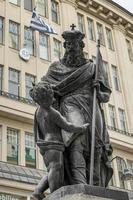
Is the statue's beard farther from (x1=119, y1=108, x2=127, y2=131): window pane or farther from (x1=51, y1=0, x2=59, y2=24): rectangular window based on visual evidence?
(x1=119, y1=108, x2=127, y2=131): window pane

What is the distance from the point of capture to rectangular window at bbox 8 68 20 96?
88.9ft

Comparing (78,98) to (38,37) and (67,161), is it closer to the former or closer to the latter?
(67,161)

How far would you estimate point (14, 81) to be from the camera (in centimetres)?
2750

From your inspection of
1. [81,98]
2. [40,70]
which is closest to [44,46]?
[40,70]

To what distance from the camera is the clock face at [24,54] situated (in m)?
28.6

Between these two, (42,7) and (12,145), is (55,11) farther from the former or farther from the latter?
(12,145)

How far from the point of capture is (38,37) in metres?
30.8

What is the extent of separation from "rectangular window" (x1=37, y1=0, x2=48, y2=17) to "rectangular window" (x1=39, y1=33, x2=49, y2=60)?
204 centimetres

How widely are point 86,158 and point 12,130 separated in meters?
20.7

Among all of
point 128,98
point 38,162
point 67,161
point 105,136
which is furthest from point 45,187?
point 128,98

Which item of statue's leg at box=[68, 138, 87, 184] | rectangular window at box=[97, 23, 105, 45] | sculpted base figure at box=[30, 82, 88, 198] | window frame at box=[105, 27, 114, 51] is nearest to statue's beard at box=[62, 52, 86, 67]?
sculpted base figure at box=[30, 82, 88, 198]

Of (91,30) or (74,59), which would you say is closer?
(74,59)

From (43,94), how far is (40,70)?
2455 cm

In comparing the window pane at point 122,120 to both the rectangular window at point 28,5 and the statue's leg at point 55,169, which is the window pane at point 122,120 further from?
the statue's leg at point 55,169
